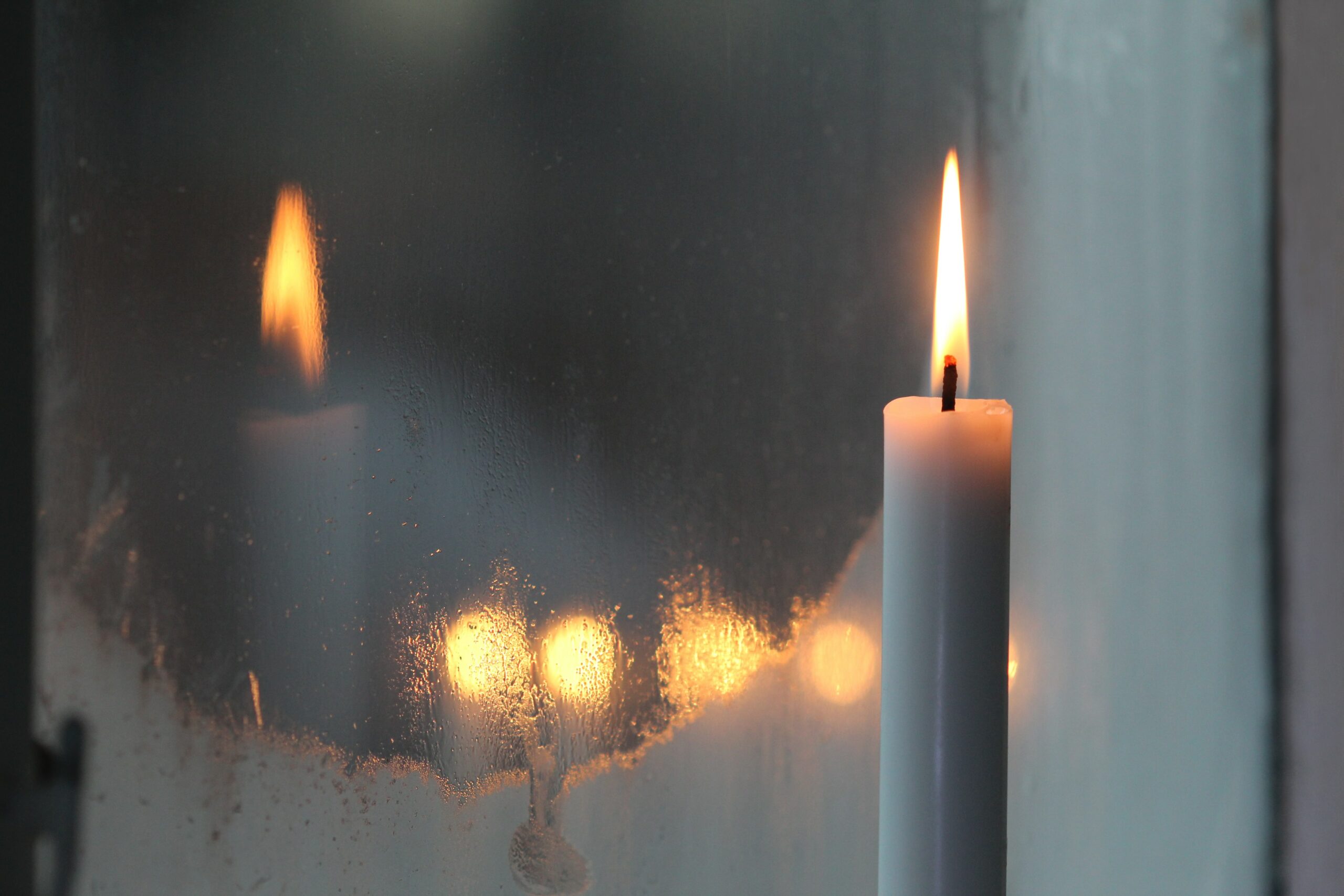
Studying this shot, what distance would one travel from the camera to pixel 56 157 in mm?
264

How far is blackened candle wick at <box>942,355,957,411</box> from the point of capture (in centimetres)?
16

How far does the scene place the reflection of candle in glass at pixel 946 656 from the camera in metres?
0.15

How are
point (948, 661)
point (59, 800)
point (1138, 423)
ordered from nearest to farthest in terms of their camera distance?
1. point (948, 661)
2. point (59, 800)
3. point (1138, 423)

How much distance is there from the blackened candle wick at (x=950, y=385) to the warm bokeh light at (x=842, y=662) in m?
0.17

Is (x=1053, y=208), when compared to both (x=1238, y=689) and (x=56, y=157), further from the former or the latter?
(x=56, y=157)

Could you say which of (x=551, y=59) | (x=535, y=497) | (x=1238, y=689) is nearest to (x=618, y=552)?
(x=535, y=497)

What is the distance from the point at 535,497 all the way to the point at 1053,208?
0.78ft

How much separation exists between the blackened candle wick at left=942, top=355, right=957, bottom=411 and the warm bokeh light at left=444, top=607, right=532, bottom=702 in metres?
0.18

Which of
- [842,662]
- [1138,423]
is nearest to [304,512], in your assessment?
[842,662]

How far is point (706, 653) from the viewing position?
0.31m

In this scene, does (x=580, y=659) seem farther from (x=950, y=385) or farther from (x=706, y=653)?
(x=950, y=385)

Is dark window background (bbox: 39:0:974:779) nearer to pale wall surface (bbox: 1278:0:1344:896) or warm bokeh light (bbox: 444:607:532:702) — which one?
warm bokeh light (bbox: 444:607:532:702)

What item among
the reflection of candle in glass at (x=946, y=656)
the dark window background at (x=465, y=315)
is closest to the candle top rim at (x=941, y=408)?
the reflection of candle in glass at (x=946, y=656)

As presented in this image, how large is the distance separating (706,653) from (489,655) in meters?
0.07
